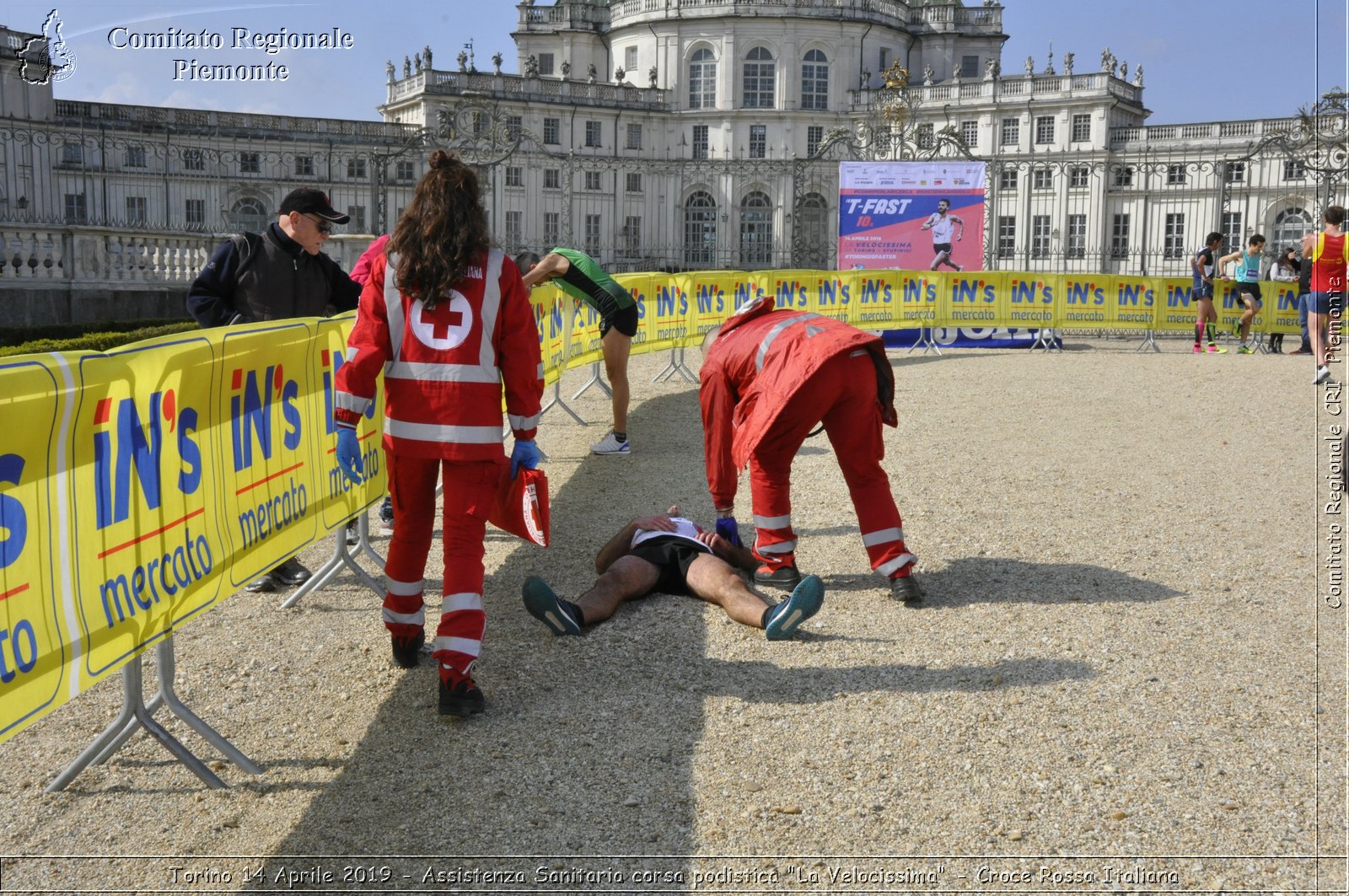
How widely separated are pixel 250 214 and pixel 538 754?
47.5 metres

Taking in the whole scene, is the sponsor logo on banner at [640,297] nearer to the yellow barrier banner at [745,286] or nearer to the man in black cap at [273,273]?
the yellow barrier banner at [745,286]

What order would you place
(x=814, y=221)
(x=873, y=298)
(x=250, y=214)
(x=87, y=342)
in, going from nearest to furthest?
(x=87, y=342) < (x=873, y=298) < (x=250, y=214) < (x=814, y=221)

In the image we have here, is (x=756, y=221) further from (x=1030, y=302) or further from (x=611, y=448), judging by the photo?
(x=611, y=448)

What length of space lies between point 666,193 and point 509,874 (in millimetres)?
56636

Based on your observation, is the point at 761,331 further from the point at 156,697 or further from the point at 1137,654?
the point at 156,697

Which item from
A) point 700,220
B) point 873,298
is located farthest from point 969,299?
point 700,220

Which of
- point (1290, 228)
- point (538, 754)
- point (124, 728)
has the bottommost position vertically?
point (538, 754)

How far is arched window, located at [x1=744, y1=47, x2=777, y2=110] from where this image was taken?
220 feet

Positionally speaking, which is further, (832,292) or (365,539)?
(832,292)

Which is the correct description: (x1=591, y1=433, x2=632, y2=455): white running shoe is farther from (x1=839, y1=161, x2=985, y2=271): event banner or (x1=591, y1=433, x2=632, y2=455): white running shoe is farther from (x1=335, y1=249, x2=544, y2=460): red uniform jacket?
(x1=839, y1=161, x2=985, y2=271): event banner

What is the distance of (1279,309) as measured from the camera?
21516 mm

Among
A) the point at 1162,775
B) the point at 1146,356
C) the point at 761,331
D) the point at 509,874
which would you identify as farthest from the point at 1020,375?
the point at 509,874

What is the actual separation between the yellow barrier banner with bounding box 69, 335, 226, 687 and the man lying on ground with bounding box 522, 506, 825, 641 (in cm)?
148

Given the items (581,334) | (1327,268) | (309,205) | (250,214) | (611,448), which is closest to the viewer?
(309,205)
